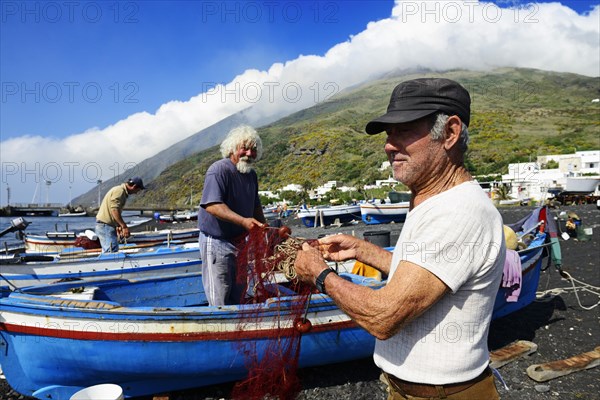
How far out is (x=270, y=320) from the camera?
14.7 ft

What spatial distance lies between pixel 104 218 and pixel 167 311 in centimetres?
532

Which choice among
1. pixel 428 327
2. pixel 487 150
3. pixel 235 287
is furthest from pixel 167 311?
pixel 487 150

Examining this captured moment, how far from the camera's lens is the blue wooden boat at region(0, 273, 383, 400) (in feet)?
14.0

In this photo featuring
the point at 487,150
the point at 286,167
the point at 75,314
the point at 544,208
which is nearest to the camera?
the point at 75,314

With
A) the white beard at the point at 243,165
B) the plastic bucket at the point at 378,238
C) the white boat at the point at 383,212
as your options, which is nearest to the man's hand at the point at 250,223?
the white beard at the point at 243,165

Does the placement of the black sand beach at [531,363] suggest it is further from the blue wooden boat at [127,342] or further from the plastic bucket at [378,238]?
the plastic bucket at [378,238]

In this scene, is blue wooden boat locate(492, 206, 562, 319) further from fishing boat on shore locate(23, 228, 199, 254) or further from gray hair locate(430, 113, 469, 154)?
fishing boat on shore locate(23, 228, 199, 254)

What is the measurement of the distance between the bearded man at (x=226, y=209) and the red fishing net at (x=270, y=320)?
0.83 ft

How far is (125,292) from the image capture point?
20.3 feet

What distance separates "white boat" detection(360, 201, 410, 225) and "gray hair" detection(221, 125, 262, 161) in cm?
2318

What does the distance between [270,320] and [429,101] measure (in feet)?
11.3

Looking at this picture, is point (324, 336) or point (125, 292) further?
point (125, 292)

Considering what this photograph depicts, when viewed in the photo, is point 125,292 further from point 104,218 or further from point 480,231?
point 480,231

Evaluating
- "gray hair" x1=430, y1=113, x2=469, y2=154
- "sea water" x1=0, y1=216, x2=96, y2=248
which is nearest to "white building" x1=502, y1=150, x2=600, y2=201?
"sea water" x1=0, y1=216, x2=96, y2=248
